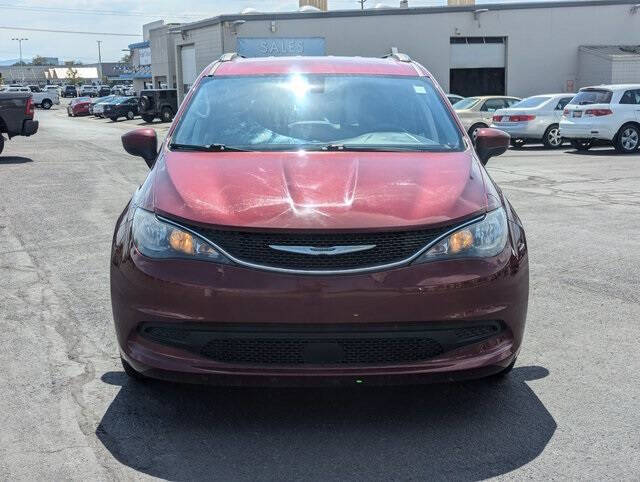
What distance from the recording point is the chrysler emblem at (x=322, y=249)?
3383mm

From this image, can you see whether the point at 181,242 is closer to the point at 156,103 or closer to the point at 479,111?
the point at 479,111

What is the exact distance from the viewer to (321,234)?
3.38 m

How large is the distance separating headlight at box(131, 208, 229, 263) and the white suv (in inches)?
670

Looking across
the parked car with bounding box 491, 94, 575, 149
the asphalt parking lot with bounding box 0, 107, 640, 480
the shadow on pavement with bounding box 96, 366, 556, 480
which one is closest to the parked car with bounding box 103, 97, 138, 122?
the parked car with bounding box 491, 94, 575, 149

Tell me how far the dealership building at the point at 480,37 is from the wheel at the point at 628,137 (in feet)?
59.5

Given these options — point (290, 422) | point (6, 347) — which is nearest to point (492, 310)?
point (290, 422)

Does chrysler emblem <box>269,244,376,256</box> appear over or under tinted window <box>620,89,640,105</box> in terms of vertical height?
under

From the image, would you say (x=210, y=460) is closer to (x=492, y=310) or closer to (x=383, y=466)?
(x=383, y=466)

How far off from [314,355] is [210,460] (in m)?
0.63

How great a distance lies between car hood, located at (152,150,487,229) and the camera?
3.46 meters

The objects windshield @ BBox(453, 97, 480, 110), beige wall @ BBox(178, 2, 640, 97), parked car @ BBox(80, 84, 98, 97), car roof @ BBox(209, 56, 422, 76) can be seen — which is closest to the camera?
car roof @ BBox(209, 56, 422, 76)

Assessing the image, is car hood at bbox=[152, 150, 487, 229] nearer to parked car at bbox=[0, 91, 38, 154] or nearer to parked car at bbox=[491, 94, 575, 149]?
parked car at bbox=[0, 91, 38, 154]

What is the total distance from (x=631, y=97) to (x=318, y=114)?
52.6 feet

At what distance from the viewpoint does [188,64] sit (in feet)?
149
